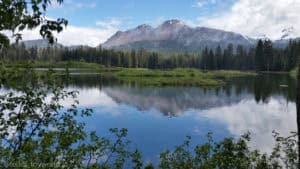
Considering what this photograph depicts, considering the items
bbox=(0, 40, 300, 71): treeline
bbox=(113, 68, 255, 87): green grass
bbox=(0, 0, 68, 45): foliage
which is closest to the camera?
bbox=(0, 0, 68, 45): foliage

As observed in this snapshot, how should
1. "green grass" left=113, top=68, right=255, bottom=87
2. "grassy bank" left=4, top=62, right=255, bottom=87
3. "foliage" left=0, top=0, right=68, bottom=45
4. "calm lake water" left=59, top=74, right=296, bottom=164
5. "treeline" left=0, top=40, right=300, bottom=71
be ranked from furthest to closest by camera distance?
"treeline" left=0, top=40, right=300, bottom=71
"green grass" left=113, top=68, right=255, bottom=87
"calm lake water" left=59, top=74, right=296, bottom=164
"grassy bank" left=4, top=62, right=255, bottom=87
"foliage" left=0, top=0, right=68, bottom=45

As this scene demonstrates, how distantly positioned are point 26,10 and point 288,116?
116 feet

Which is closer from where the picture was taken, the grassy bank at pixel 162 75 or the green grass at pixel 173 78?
the grassy bank at pixel 162 75

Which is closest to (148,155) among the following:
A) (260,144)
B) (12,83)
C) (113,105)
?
(260,144)

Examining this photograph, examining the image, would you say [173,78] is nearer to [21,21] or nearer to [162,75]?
[162,75]

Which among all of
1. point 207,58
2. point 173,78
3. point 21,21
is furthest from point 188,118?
point 207,58

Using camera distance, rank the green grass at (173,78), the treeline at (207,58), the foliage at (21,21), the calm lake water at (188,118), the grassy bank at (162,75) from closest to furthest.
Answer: the foliage at (21,21) → the grassy bank at (162,75) → the calm lake water at (188,118) → the green grass at (173,78) → the treeline at (207,58)

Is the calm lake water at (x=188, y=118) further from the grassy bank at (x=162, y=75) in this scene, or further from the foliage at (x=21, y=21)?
the foliage at (x=21, y=21)

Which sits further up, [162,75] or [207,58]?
[207,58]

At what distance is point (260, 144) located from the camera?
21.4 metres

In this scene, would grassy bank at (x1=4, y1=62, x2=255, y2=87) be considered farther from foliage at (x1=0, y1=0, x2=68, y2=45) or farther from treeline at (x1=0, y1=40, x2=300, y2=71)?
treeline at (x1=0, y1=40, x2=300, y2=71)

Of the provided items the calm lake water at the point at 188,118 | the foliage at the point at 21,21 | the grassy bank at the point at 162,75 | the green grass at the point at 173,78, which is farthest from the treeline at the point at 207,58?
the foliage at the point at 21,21

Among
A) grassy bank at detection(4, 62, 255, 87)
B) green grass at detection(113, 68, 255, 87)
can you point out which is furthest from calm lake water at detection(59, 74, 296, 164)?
green grass at detection(113, 68, 255, 87)

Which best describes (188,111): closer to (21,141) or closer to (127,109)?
(127,109)
